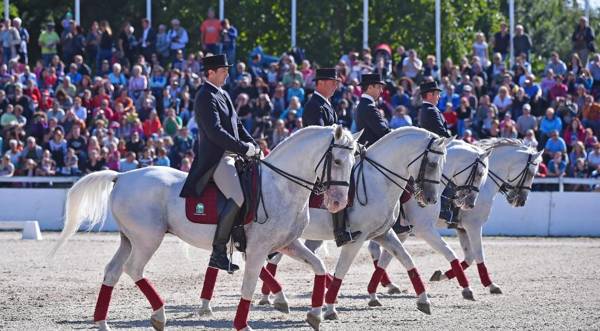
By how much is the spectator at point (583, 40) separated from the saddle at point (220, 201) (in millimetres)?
19975

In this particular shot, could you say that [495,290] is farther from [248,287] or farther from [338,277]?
[248,287]

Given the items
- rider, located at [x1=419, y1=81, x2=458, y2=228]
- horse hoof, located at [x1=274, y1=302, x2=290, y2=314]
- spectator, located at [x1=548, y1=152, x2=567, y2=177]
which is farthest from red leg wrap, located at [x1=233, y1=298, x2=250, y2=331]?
spectator, located at [x1=548, y1=152, x2=567, y2=177]

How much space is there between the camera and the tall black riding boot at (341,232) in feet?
45.2

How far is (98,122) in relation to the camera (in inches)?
1081

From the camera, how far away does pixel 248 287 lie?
471 inches

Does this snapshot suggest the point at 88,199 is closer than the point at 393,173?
Yes

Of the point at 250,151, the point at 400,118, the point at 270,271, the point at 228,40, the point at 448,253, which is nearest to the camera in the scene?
the point at 250,151

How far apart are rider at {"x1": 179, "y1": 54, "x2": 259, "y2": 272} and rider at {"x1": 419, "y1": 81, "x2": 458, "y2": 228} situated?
447cm

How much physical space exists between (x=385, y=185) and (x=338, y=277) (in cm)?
117

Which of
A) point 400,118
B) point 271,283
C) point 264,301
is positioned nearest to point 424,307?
point 271,283

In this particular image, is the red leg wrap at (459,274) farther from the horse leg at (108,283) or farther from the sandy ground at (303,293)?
the horse leg at (108,283)

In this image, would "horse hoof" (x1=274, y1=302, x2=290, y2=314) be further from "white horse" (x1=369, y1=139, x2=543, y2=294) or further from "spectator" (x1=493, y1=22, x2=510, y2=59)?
"spectator" (x1=493, y1=22, x2=510, y2=59)

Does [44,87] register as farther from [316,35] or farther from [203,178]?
[203,178]

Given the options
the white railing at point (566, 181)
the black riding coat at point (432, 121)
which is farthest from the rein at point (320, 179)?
the white railing at point (566, 181)
